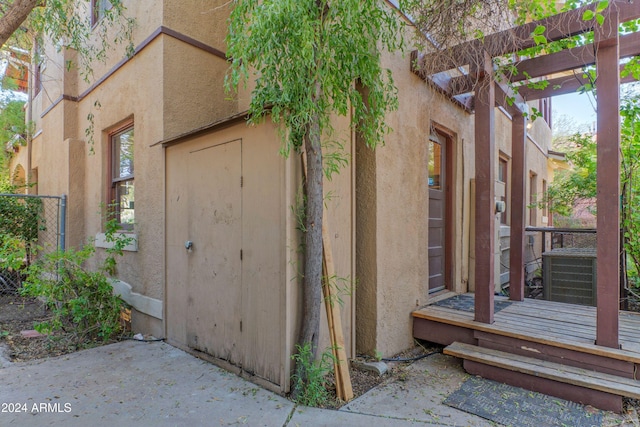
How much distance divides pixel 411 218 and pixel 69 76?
666 centimetres

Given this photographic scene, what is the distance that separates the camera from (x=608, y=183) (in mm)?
3137

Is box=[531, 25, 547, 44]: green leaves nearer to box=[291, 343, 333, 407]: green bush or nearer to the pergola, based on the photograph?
the pergola

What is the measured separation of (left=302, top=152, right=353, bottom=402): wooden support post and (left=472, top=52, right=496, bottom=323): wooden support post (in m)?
1.61

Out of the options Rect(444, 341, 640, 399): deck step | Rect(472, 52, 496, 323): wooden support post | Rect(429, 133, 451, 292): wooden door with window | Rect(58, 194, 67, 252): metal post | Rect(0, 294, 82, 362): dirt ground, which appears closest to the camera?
Rect(444, 341, 640, 399): deck step

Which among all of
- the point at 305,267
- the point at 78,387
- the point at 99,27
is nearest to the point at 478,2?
the point at 305,267

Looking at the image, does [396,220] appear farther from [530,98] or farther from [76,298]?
[76,298]

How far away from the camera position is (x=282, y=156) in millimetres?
2957

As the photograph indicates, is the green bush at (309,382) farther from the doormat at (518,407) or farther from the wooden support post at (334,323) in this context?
the doormat at (518,407)

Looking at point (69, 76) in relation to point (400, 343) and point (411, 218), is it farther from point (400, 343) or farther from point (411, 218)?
point (400, 343)

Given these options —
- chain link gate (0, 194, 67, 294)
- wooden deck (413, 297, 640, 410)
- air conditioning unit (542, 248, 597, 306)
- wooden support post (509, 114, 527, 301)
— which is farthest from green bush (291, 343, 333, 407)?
chain link gate (0, 194, 67, 294)

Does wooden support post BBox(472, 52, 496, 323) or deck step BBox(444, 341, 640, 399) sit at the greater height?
wooden support post BBox(472, 52, 496, 323)

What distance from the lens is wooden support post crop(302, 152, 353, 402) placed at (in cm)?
297

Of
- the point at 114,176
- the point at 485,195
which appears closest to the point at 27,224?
the point at 114,176

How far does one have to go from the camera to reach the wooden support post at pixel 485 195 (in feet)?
12.1
